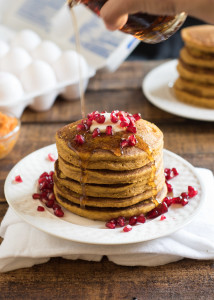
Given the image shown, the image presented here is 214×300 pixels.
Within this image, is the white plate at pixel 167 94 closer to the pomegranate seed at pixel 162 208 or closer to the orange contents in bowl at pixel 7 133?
the orange contents in bowl at pixel 7 133

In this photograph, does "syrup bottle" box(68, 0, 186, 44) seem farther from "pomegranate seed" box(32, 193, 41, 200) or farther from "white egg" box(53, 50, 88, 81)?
"white egg" box(53, 50, 88, 81)

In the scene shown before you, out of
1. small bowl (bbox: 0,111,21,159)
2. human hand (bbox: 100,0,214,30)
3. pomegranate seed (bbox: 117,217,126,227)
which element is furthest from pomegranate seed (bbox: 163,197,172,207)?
small bowl (bbox: 0,111,21,159)

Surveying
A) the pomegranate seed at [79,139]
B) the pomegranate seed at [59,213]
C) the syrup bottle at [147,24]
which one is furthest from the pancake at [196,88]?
the pomegranate seed at [59,213]

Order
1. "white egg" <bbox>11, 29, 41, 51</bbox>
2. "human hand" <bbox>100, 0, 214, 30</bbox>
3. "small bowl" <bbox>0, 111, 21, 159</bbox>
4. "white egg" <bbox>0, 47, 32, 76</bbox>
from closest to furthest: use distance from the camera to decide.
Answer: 1. "human hand" <bbox>100, 0, 214, 30</bbox>
2. "small bowl" <bbox>0, 111, 21, 159</bbox>
3. "white egg" <bbox>0, 47, 32, 76</bbox>
4. "white egg" <bbox>11, 29, 41, 51</bbox>

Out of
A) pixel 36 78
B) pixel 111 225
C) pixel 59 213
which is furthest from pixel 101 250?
pixel 36 78

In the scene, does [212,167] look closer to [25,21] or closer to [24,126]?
[24,126]
